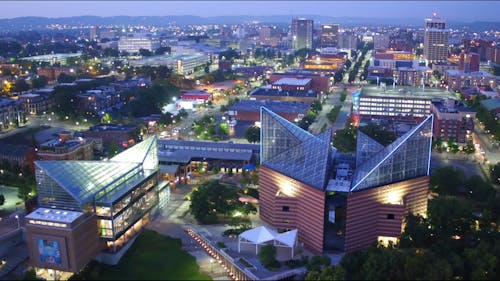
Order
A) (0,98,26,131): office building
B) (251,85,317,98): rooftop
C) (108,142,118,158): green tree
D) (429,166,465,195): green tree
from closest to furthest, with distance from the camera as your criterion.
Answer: (429,166,465,195): green tree → (108,142,118,158): green tree → (0,98,26,131): office building → (251,85,317,98): rooftop

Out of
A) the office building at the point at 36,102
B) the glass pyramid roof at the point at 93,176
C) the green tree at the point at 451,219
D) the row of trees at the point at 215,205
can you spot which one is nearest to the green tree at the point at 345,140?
the row of trees at the point at 215,205

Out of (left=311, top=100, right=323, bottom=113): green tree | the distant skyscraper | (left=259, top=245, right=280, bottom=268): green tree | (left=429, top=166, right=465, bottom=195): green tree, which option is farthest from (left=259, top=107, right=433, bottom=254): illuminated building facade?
the distant skyscraper

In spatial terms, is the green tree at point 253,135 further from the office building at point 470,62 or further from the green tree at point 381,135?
the office building at point 470,62

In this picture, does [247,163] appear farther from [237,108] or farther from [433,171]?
[237,108]

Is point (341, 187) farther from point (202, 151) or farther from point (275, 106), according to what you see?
point (275, 106)

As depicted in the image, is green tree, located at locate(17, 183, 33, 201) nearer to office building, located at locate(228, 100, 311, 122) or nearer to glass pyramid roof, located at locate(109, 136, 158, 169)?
glass pyramid roof, located at locate(109, 136, 158, 169)

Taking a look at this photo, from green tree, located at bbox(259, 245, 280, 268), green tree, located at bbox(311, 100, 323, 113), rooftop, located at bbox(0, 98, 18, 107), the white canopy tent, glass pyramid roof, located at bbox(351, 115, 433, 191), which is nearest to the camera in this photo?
green tree, located at bbox(259, 245, 280, 268)

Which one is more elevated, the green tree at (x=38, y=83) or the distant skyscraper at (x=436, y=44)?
the distant skyscraper at (x=436, y=44)
